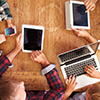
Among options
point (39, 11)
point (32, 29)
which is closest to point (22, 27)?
point (32, 29)

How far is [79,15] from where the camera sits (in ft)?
3.06

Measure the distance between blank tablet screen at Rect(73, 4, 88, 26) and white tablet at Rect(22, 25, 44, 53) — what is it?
0.29 m

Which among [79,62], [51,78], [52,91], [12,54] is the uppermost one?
[12,54]

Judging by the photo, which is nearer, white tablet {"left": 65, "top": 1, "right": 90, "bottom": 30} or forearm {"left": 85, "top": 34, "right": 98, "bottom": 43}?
white tablet {"left": 65, "top": 1, "right": 90, "bottom": 30}

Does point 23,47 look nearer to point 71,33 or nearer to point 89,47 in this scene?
point 71,33

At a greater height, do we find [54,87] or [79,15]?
[79,15]

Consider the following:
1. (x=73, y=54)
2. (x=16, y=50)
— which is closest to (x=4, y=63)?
(x=16, y=50)

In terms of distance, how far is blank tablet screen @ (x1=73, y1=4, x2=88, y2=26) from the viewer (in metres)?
0.92

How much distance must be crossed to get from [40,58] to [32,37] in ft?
0.64

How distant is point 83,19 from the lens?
954 mm

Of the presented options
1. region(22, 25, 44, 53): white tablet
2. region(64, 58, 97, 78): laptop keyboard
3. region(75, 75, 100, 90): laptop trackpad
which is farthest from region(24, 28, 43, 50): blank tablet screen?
region(75, 75, 100, 90): laptop trackpad

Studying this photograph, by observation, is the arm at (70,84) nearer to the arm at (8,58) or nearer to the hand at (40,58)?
the hand at (40,58)

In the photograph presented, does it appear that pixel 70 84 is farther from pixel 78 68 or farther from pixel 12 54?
pixel 12 54

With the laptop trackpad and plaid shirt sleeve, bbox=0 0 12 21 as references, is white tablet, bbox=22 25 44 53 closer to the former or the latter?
plaid shirt sleeve, bbox=0 0 12 21
